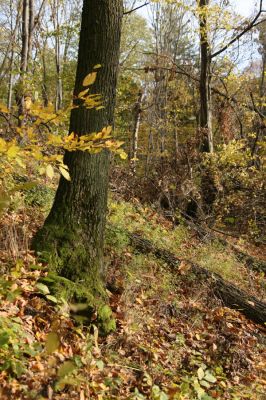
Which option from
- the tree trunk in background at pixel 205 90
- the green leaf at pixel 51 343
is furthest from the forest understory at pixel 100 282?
the tree trunk in background at pixel 205 90

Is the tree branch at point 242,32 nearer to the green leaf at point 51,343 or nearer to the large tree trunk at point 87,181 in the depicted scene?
the large tree trunk at point 87,181

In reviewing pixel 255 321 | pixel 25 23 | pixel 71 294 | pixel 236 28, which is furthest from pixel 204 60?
pixel 71 294

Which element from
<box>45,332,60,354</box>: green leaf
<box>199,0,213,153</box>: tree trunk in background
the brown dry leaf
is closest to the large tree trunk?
the brown dry leaf

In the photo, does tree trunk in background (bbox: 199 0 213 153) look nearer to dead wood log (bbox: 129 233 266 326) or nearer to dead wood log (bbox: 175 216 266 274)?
dead wood log (bbox: 175 216 266 274)

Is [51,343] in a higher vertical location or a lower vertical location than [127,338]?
higher

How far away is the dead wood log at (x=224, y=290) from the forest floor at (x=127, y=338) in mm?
145

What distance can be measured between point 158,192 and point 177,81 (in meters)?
11.2

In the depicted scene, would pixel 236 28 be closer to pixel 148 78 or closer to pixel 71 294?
pixel 71 294

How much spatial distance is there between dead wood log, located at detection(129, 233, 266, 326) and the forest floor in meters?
0.14

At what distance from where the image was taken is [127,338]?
386 cm

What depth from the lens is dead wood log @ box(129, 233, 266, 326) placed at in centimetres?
555

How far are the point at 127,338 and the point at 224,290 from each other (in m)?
2.40

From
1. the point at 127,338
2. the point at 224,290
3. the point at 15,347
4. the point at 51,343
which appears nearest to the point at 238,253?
the point at 224,290

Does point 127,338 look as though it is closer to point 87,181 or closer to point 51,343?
point 87,181
